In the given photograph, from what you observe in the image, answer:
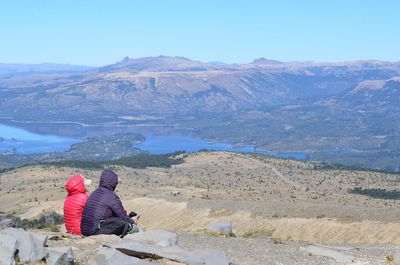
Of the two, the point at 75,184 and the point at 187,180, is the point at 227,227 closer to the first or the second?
the point at 75,184

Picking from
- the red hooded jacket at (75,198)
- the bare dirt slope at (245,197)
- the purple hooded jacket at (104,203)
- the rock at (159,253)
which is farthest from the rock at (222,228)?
the rock at (159,253)

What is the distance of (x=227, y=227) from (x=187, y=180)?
86.1 m

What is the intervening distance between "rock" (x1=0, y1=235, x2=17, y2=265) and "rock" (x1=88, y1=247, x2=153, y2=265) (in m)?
2.20

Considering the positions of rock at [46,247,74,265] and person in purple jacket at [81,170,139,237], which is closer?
rock at [46,247,74,265]

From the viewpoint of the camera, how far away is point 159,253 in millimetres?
18500

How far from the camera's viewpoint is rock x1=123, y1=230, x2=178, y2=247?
793 inches

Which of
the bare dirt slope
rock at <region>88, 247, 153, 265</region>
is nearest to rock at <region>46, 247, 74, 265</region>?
rock at <region>88, 247, 153, 265</region>

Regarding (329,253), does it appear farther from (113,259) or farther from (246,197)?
(246,197)

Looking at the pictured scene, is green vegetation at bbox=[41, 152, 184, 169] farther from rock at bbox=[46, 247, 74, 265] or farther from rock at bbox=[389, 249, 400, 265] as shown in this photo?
rock at bbox=[46, 247, 74, 265]

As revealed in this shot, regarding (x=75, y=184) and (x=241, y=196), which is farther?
(x=241, y=196)

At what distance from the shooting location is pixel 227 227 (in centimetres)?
3400

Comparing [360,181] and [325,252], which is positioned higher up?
[325,252]

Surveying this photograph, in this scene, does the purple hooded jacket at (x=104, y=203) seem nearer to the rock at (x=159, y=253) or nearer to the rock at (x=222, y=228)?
the rock at (x=159, y=253)

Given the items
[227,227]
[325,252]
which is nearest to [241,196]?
[227,227]
